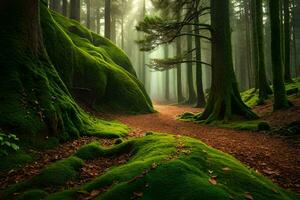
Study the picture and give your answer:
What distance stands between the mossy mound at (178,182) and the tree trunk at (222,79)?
362 inches

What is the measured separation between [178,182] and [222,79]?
11335 millimetres

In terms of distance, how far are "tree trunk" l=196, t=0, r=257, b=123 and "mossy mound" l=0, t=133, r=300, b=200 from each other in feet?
30.2

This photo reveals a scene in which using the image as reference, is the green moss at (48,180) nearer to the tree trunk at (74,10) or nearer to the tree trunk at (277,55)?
the tree trunk at (277,55)

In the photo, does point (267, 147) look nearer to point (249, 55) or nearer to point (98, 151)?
point (98, 151)

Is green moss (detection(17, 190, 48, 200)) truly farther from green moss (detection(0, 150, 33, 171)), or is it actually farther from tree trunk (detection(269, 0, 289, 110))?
tree trunk (detection(269, 0, 289, 110))

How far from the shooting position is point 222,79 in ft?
48.2

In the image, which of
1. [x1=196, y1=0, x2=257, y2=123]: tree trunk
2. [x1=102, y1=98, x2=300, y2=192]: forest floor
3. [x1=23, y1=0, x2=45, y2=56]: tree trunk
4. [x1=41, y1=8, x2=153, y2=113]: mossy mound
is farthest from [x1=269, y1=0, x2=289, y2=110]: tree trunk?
[x1=23, y1=0, x2=45, y2=56]: tree trunk

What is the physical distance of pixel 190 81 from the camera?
32.1 meters

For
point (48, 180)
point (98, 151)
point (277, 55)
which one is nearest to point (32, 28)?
point (98, 151)

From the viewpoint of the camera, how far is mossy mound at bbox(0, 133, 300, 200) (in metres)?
3.81

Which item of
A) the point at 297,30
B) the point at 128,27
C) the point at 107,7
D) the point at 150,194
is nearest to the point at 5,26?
the point at 150,194

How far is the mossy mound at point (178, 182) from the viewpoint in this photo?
3806mm

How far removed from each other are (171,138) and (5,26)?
602cm

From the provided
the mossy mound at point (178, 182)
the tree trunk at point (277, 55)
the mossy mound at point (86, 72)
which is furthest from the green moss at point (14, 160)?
the tree trunk at point (277, 55)
